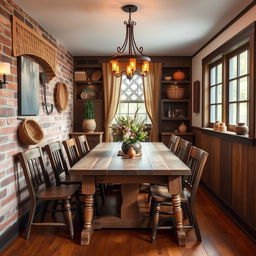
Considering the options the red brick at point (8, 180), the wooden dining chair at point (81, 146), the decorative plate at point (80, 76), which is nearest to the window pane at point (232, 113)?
the wooden dining chair at point (81, 146)

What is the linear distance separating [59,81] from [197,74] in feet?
8.46

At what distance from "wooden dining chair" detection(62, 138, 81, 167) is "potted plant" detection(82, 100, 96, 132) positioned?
159 centimetres

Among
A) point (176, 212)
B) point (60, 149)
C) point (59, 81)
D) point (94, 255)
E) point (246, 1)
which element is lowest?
point (94, 255)

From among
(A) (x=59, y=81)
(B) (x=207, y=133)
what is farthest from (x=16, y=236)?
(B) (x=207, y=133)

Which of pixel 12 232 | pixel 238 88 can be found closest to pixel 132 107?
pixel 238 88

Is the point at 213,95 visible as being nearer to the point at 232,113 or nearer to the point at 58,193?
the point at 232,113

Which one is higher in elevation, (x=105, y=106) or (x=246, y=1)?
(x=246, y=1)

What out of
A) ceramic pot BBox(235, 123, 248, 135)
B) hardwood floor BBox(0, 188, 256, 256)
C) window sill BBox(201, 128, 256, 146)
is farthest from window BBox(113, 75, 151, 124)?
hardwood floor BBox(0, 188, 256, 256)

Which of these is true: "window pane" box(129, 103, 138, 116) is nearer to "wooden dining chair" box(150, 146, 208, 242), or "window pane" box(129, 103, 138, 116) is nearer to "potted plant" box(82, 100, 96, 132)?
"potted plant" box(82, 100, 96, 132)

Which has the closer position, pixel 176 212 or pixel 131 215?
pixel 176 212

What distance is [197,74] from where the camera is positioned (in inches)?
214

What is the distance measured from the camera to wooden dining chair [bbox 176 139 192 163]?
3.27m

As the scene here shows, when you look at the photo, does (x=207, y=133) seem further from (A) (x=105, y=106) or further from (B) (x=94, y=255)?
(B) (x=94, y=255)

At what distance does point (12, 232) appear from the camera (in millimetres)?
2785
